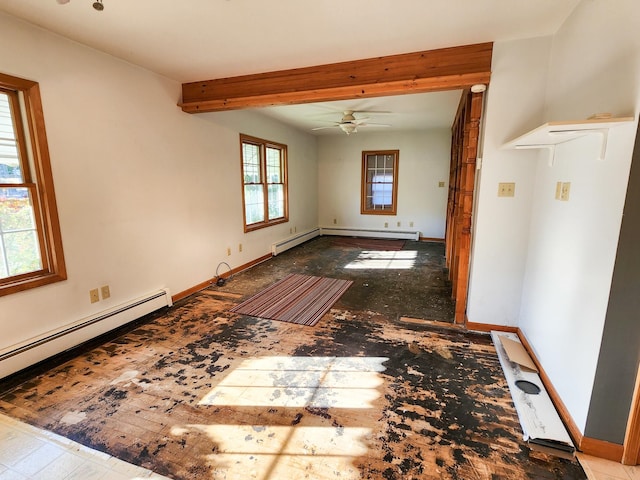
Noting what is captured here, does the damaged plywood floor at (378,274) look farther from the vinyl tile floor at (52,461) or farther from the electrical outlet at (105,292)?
the vinyl tile floor at (52,461)

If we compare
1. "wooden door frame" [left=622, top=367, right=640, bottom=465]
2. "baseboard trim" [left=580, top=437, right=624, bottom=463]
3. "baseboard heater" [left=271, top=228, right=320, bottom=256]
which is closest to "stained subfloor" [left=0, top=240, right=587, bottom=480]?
"baseboard trim" [left=580, top=437, right=624, bottom=463]

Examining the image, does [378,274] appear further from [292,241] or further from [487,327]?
[292,241]

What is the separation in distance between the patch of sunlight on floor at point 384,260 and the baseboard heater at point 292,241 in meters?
1.45

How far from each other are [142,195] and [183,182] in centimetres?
57

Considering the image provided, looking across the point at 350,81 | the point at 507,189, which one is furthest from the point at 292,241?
the point at 507,189

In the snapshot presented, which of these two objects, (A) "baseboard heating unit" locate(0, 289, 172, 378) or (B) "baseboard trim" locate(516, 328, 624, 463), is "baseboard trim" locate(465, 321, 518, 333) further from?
(A) "baseboard heating unit" locate(0, 289, 172, 378)

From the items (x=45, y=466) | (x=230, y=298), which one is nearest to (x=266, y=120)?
(x=230, y=298)

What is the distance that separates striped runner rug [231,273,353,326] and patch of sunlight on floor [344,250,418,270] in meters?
0.88

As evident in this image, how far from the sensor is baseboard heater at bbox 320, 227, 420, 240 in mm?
7152

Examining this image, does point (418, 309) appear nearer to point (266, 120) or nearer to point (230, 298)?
point (230, 298)

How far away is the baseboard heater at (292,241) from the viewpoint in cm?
573

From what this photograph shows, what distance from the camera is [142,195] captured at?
3096 millimetres

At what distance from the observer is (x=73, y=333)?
2.49m

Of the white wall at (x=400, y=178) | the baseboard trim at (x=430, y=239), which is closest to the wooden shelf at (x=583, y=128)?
the white wall at (x=400, y=178)
